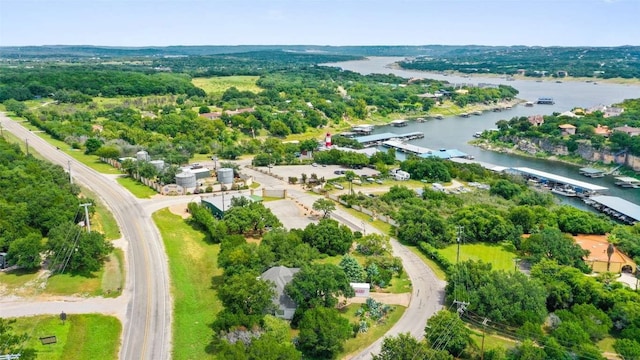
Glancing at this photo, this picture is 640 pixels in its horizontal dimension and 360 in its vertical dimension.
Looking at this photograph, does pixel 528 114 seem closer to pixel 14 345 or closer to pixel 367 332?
pixel 367 332

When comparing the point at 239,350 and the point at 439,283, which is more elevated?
the point at 239,350

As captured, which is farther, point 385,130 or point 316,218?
point 385,130

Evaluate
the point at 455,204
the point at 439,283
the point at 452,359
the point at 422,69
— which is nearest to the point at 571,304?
the point at 439,283

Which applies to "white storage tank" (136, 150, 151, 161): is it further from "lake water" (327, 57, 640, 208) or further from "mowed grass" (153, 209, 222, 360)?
"lake water" (327, 57, 640, 208)

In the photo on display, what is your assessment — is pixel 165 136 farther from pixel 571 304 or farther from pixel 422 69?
pixel 422 69

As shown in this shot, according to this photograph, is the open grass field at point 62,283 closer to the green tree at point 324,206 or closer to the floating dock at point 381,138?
the green tree at point 324,206

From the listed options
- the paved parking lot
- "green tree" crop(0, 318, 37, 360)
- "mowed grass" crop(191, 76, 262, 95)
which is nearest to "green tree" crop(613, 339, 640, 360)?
"green tree" crop(0, 318, 37, 360)

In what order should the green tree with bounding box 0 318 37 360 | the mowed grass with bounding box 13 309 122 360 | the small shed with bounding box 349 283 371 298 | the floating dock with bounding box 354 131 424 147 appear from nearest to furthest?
the green tree with bounding box 0 318 37 360, the mowed grass with bounding box 13 309 122 360, the small shed with bounding box 349 283 371 298, the floating dock with bounding box 354 131 424 147
